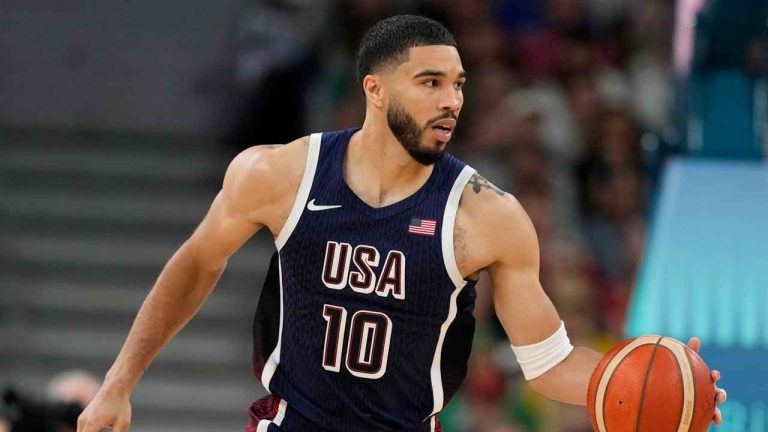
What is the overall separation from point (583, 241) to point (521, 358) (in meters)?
4.84

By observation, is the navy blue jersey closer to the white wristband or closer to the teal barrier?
the white wristband

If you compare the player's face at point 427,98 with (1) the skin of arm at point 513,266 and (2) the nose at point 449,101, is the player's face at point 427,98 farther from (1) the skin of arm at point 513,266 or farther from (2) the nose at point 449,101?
(1) the skin of arm at point 513,266

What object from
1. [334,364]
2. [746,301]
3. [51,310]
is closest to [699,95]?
[746,301]

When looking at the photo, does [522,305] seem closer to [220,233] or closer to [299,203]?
[299,203]

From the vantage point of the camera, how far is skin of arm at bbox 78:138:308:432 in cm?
464

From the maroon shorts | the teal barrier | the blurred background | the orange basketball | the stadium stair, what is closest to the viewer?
the orange basketball

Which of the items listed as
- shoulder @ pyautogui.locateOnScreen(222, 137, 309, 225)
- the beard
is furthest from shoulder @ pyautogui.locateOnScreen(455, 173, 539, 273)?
shoulder @ pyautogui.locateOnScreen(222, 137, 309, 225)

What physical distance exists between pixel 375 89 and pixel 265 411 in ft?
3.84

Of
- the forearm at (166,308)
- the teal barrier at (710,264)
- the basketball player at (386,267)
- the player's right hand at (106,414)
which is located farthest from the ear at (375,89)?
the teal barrier at (710,264)

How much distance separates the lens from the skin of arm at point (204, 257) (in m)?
4.64

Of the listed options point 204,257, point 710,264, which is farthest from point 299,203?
point 710,264

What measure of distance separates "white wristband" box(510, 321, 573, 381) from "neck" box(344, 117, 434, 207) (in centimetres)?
65

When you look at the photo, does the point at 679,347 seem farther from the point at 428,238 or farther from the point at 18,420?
the point at 18,420

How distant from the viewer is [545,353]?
4.67m
